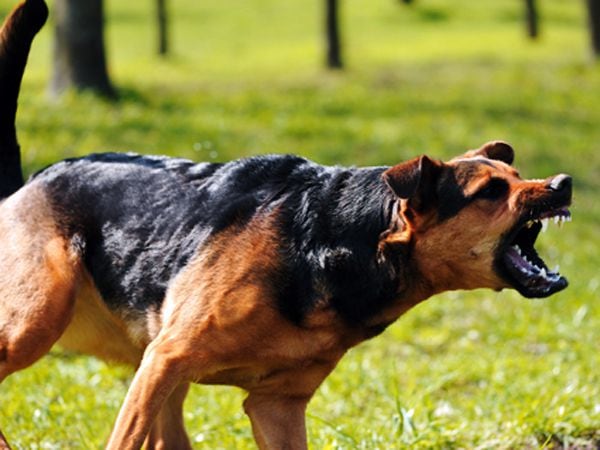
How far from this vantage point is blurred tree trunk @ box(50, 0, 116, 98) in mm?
14820

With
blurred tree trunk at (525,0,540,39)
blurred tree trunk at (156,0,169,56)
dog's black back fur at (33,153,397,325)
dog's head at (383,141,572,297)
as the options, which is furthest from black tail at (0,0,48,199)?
blurred tree trunk at (525,0,540,39)

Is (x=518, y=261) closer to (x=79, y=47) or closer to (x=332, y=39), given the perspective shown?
(x=79, y=47)

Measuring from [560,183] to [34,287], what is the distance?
254 centimetres

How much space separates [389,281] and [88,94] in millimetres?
11001

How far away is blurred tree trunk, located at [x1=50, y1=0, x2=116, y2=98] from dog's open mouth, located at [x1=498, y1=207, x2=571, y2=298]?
11152mm

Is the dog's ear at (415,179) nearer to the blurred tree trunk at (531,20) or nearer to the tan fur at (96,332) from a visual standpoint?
the tan fur at (96,332)

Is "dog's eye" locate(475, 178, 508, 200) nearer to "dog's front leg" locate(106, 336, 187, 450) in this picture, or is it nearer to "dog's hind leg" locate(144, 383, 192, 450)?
"dog's front leg" locate(106, 336, 187, 450)

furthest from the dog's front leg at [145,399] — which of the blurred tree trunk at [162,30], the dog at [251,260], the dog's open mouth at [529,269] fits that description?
the blurred tree trunk at [162,30]

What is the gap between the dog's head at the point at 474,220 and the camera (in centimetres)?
468

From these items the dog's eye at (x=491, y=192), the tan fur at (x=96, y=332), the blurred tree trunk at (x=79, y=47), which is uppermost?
the dog's eye at (x=491, y=192)

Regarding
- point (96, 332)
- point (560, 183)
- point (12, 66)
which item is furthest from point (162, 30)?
point (560, 183)

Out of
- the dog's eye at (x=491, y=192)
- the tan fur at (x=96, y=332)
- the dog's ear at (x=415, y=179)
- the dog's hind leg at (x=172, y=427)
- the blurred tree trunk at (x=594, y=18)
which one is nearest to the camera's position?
the dog's ear at (x=415, y=179)

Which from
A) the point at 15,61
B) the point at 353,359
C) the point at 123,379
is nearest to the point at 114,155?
the point at 15,61

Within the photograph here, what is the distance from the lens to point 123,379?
25.8 ft
